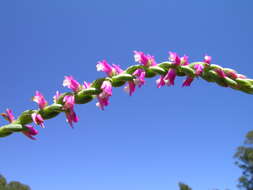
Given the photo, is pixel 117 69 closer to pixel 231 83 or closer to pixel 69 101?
pixel 69 101

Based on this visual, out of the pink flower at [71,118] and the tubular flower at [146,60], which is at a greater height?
the tubular flower at [146,60]

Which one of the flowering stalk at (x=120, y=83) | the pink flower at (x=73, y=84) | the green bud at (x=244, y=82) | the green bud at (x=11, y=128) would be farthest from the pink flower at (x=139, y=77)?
the green bud at (x=11, y=128)

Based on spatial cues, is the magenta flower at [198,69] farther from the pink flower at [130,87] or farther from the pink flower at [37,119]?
the pink flower at [37,119]

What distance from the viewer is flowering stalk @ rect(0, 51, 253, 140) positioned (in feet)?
3.74

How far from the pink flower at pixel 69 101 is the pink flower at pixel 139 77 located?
0.23 metres

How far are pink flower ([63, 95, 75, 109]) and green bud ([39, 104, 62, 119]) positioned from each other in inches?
0.8

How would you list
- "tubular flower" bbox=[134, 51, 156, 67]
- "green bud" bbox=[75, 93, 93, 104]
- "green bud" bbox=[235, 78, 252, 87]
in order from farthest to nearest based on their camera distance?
"tubular flower" bbox=[134, 51, 156, 67] < "green bud" bbox=[75, 93, 93, 104] < "green bud" bbox=[235, 78, 252, 87]

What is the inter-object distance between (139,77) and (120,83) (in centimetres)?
7

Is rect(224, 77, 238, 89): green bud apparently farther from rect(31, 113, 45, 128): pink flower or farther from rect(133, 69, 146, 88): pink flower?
rect(31, 113, 45, 128): pink flower

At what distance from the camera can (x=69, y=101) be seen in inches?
46.0

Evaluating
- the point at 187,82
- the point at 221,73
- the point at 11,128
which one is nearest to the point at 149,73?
the point at 187,82

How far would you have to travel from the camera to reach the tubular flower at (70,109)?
45.9 inches

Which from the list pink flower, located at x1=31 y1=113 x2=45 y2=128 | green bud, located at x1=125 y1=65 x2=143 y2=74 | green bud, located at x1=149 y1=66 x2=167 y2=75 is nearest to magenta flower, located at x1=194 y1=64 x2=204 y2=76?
green bud, located at x1=149 y1=66 x2=167 y2=75

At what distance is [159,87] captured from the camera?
1.29 m
